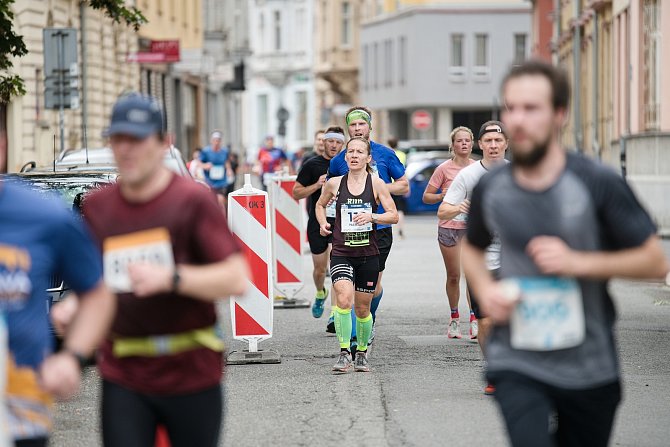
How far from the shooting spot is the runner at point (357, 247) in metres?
11.6

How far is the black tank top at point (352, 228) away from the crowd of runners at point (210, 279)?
600 centimetres

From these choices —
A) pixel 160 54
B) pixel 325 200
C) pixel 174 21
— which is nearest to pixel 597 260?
pixel 325 200

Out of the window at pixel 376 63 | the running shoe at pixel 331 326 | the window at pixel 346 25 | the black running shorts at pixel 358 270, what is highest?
the window at pixel 346 25

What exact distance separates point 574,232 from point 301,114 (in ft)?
319

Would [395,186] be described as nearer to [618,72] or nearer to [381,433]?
[381,433]

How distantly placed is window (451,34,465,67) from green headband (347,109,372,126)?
208 feet

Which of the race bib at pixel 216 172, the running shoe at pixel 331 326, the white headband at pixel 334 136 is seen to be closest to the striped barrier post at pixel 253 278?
the running shoe at pixel 331 326

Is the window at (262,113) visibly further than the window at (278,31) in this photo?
Yes

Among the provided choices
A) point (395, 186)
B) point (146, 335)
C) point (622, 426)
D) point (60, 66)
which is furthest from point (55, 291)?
point (60, 66)

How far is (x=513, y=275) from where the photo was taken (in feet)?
17.6

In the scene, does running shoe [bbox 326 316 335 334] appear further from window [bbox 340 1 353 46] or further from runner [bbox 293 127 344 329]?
window [bbox 340 1 353 46]

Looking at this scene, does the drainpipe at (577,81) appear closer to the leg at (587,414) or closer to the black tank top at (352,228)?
the black tank top at (352,228)

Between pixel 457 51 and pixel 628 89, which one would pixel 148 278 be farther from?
pixel 457 51

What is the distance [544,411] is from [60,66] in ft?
58.7
